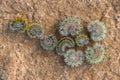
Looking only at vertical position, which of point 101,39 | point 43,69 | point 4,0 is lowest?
point 43,69

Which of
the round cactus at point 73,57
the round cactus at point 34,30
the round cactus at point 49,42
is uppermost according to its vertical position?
the round cactus at point 34,30

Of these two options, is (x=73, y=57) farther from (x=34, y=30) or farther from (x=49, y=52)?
(x=34, y=30)

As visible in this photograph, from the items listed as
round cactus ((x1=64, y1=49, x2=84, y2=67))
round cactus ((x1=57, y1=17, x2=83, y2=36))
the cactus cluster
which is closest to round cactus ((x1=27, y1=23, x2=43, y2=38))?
the cactus cluster

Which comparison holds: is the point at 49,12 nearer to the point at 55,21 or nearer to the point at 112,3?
the point at 55,21

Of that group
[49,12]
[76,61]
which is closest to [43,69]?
[76,61]

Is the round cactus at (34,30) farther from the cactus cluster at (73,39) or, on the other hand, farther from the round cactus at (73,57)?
the round cactus at (73,57)

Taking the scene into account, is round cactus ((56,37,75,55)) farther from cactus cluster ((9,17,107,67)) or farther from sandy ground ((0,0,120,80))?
sandy ground ((0,0,120,80))

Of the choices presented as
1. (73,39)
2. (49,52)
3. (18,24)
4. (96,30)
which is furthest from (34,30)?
(96,30)

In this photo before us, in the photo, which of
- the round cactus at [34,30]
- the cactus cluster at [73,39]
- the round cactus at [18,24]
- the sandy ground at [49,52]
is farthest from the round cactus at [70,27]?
the round cactus at [18,24]
